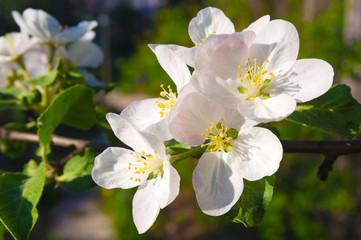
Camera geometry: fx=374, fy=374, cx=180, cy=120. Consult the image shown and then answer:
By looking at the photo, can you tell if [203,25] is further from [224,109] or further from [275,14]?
[275,14]

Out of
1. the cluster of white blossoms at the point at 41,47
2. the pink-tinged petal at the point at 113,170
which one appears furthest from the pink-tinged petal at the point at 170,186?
the cluster of white blossoms at the point at 41,47

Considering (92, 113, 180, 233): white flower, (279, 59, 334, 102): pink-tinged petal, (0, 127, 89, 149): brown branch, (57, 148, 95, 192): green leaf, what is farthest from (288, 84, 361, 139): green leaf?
(0, 127, 89, 149): brown branch

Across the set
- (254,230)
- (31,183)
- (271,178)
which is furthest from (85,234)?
(271,178)

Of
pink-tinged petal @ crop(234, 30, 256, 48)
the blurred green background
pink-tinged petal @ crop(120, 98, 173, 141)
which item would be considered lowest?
the blurred green background

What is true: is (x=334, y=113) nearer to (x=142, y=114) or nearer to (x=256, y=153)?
(x=256, y=153)

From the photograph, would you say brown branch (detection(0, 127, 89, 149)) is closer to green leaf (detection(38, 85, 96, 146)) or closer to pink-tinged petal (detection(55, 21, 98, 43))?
green leaf (detection(38, 85, 96, 146))

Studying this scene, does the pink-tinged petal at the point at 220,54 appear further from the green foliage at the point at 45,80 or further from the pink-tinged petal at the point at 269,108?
the green foliage at the point at 45,80

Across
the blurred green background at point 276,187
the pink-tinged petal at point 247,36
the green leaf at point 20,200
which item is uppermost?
the pink-tinged petal at point 247,36

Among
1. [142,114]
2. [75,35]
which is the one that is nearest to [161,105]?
[142,114]
